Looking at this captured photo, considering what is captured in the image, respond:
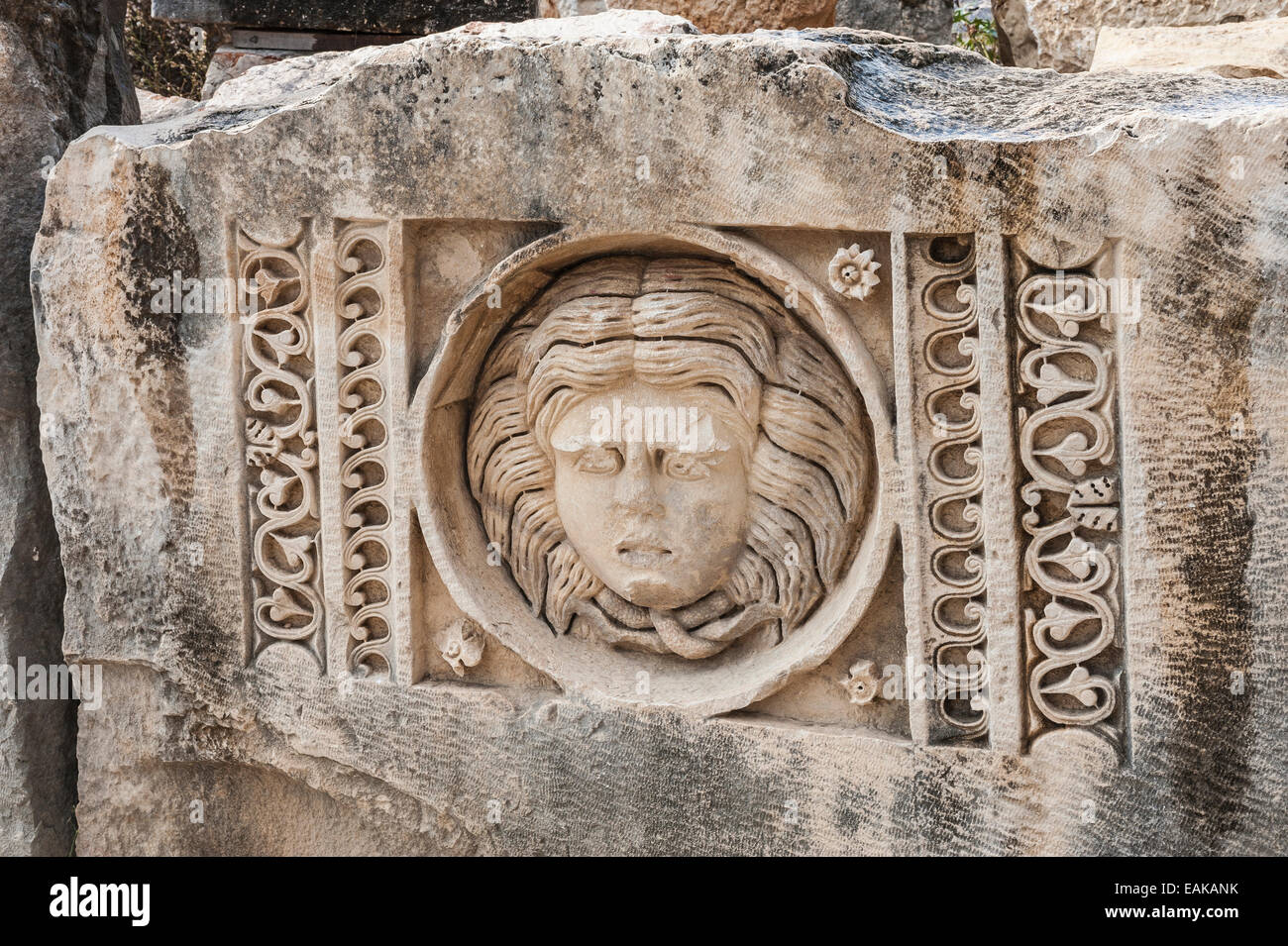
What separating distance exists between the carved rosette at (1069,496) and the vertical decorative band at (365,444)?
51.3 inches

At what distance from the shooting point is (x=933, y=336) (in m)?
2.45

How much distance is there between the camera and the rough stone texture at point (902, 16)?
16.1ft

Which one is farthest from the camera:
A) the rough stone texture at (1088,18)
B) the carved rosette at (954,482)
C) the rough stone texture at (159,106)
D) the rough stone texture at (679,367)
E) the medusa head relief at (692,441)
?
the rough stone texture at (1088,18)

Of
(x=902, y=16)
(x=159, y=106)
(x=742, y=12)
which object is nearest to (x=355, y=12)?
(x=159, y=106)

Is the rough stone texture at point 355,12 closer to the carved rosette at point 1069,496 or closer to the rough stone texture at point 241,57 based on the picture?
the rough stone texture at point 241,57

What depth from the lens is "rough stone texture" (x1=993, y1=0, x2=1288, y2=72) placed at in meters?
3.79

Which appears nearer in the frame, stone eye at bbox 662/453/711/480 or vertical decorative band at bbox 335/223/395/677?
stone eye at bbox 662/453/711/480

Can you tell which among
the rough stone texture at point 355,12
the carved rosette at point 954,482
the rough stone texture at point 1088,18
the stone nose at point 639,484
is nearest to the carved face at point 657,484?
the stone nose at point 639,484

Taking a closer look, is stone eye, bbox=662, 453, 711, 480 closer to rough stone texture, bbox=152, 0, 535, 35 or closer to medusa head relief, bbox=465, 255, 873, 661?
medusa head relief, bbox=465, 255, 873, 661

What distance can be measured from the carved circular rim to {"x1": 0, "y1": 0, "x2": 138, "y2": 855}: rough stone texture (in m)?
1.08

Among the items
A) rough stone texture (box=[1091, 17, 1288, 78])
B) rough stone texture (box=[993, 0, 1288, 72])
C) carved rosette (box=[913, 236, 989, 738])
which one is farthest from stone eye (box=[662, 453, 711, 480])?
rough stone texture (box=[993, 0, 1288, 72])

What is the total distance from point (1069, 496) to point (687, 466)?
0.73 m

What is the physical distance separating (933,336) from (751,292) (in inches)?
15.0

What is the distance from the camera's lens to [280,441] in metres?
2.89
